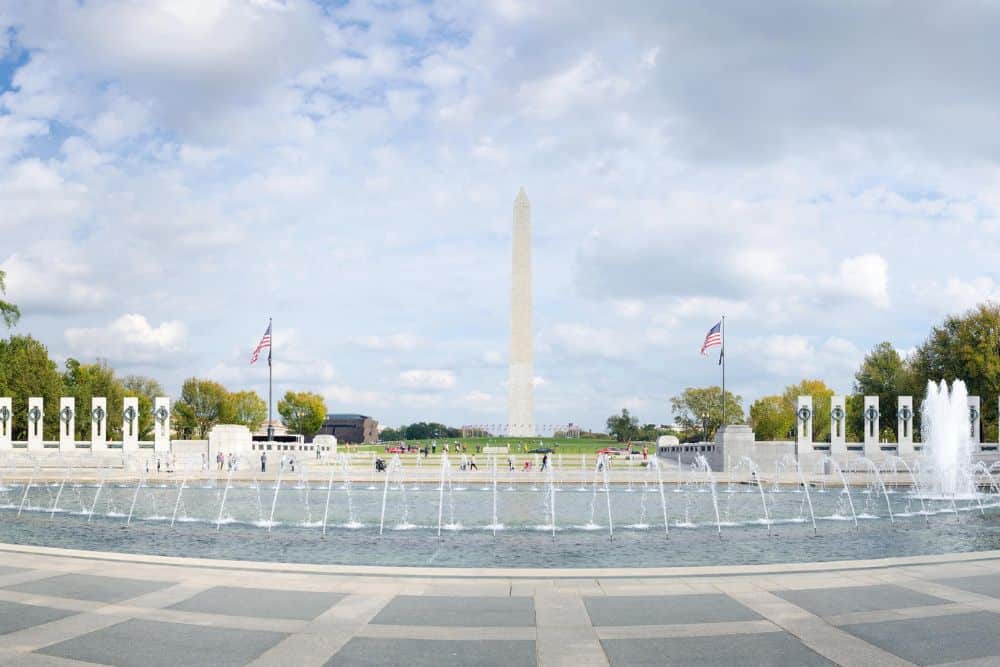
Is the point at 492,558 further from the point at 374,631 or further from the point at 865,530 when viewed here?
the point at 865,530

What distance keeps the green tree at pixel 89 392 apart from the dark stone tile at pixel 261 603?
7724 centimetres

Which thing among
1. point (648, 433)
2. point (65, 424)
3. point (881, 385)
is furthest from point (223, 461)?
point (648, 433)

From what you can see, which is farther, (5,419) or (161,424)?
(5,419)

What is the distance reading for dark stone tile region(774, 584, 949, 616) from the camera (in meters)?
10.3

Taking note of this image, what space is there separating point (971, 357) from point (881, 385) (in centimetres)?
1879

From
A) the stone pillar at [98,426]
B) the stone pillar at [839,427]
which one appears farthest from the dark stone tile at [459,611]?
the stone pillar at [98,426]

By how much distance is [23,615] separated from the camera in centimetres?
984

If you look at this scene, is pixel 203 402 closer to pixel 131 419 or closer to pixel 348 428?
pixel 348 428

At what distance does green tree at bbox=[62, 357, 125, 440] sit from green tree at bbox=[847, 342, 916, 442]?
73500 millimetres

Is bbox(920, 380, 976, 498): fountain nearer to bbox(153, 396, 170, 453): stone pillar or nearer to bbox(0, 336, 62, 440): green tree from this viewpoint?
bbox(153, 396, 170, 453): stone pillar

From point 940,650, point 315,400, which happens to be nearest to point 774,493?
point 940,650

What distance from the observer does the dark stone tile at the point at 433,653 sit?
7980 mm

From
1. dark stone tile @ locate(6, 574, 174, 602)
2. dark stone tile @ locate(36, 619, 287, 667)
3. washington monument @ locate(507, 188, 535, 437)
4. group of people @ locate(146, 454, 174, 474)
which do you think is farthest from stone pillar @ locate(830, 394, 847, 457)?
dark stone tile @ locate(36, 619, 287, 667)

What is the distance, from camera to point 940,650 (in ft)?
27.5
